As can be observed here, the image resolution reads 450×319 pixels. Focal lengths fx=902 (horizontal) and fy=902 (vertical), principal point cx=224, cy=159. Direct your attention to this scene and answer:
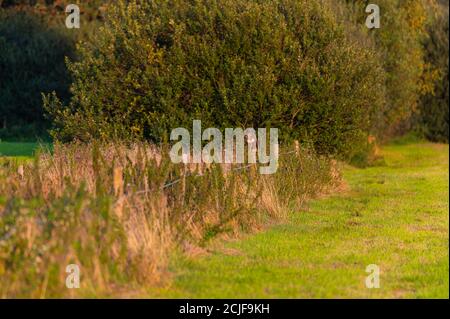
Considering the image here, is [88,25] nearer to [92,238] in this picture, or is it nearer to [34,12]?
[34,12]

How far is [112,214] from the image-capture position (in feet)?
36.5

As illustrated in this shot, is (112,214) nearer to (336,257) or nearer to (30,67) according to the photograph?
(336,257)

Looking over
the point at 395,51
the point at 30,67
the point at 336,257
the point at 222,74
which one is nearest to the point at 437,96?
the point at 395,51

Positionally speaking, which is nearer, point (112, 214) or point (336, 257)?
point (112, 214)

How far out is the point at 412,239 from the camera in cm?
1507

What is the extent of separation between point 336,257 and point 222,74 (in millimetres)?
9535

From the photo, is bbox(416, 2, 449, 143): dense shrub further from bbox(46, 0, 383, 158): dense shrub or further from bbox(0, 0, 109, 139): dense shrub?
bbox(46, 0, 383, 158): dense shrub

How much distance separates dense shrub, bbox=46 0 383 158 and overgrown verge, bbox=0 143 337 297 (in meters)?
3.73

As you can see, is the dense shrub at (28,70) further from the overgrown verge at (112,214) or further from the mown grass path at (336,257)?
the overgrown verge at (112,214)

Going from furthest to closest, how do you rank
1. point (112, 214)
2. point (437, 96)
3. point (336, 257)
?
point (437, 96)
point (336, 257)
point (112, 214)

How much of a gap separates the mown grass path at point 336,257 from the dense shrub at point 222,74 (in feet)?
8.29

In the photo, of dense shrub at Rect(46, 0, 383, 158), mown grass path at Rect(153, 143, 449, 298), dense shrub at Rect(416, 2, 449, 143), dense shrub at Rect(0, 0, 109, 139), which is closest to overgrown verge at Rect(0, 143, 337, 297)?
mown grass path at Rect(153, 143, 449, 298)

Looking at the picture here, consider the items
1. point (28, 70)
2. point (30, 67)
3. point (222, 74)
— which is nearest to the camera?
point (222, 74)

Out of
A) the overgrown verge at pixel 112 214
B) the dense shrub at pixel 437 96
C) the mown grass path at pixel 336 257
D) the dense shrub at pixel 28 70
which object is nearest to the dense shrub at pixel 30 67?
the dense shrub at pixel 28 70
